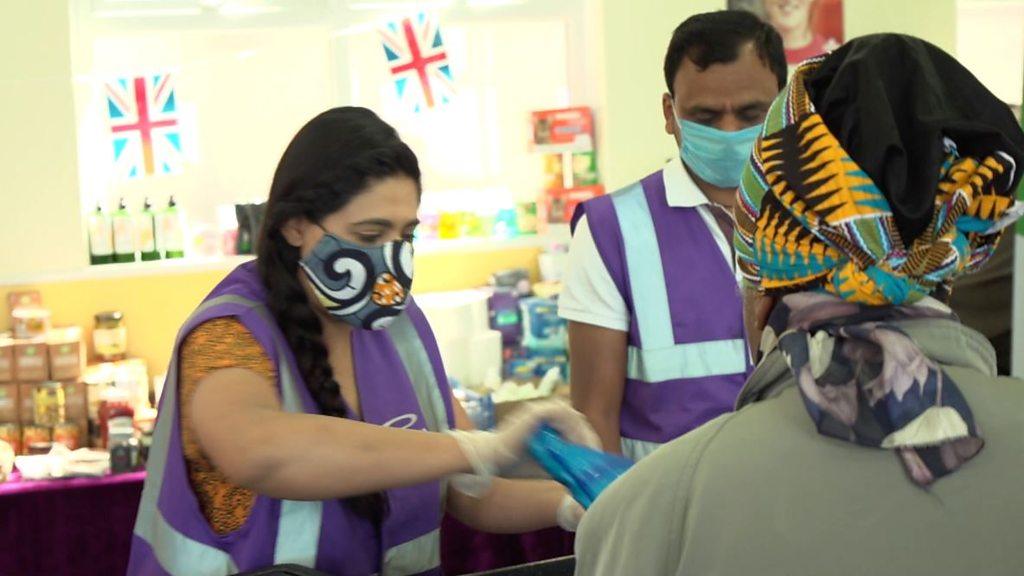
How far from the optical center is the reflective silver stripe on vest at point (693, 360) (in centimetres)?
232

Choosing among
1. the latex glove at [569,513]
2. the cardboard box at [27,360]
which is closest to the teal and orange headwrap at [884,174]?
the latex glove at [569,513]

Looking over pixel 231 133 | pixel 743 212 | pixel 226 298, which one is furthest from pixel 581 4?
pixel 743 212

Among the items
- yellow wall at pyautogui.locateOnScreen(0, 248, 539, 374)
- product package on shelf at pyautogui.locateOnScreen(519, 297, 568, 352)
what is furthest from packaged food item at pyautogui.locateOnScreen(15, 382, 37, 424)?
product package on shelf at pyautogui.locateOnScreen(519, 297, 568, 352)

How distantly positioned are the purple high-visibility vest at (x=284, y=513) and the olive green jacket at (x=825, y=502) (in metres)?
0.97

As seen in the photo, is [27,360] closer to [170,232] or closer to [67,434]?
[67,434]

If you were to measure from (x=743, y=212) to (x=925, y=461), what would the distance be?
0.95ft

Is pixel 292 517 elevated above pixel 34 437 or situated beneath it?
elevated above

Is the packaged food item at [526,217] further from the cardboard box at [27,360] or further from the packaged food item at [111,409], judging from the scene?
the cardboard box at [27,360]

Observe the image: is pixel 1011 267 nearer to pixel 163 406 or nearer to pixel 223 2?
pixel 223 2

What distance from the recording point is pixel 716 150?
2.36 metres

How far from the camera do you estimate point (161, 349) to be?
4.77 metres

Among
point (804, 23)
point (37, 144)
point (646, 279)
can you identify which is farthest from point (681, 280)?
point (804, 23)

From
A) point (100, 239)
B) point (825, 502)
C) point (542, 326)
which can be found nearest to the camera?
point (825, 502)

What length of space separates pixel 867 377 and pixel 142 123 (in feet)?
13.5
